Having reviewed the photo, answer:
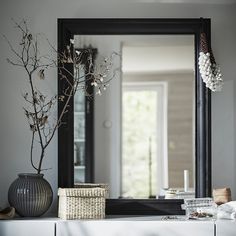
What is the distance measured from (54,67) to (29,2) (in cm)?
41

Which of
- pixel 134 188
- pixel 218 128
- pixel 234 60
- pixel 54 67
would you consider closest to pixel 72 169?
pixel 134 188

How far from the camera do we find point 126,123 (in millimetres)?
3016

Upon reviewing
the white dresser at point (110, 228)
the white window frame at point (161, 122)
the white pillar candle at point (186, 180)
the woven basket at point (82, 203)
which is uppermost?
the white window frame at point (161, 122)

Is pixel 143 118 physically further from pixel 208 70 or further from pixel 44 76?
pixel 44 76

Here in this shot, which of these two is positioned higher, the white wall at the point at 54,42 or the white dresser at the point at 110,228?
the white wall at the point at 54,42

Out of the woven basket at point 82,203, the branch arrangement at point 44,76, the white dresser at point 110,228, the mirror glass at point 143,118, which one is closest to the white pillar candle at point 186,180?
the mirror glass at point 143,118

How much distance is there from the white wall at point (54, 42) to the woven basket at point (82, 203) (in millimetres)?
307

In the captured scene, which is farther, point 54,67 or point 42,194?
point 54,67

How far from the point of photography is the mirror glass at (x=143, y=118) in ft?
9.75

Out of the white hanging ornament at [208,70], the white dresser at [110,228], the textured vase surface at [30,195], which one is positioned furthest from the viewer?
the white hanging ornament at [208,70]

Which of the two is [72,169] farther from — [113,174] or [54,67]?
[54,67]

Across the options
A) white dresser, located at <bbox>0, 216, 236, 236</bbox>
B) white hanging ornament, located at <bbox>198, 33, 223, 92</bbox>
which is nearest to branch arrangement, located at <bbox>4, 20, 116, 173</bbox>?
white dresser, located at <bbox>0, 216, 236, 236</bbox>

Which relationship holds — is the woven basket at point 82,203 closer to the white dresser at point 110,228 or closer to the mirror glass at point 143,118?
the white dresser at point 110,228

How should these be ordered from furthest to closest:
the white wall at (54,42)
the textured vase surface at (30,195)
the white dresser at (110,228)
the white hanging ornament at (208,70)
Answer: the white wall at (54,42) < the white hanging ornament at (208,70) < the textured vase surface at (30,195) < the white dresser at (110,228)
